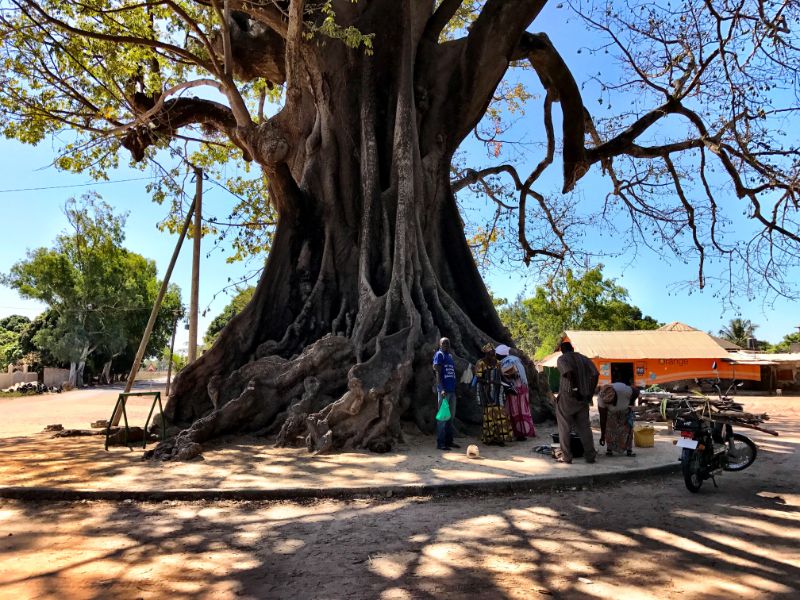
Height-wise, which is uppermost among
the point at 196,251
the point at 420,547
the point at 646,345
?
the point at 196,251

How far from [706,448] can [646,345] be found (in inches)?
950

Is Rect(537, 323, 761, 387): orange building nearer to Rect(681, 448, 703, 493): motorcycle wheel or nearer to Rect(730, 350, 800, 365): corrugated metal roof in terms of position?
Rect(730, 350, 800, 365): corrugated metal roof

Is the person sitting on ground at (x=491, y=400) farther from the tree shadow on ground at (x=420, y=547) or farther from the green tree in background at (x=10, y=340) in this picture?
the green tree in background at (x=10, y=340)

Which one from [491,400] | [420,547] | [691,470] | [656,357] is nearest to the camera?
[420,547]

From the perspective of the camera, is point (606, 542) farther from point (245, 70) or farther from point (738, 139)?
point (245, 70)

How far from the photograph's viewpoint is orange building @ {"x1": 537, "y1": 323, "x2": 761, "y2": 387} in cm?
2767

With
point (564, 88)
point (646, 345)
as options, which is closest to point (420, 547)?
point (564, 88)

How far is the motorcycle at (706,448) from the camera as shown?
585cm

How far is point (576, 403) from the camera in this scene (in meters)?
7.11

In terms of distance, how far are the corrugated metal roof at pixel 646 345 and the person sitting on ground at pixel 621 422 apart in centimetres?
2052

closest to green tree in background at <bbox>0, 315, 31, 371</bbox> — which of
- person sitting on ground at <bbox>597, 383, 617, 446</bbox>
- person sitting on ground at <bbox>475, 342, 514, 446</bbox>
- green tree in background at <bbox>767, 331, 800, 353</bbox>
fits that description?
Result: person sitting on ground at <bbox>475, 342, 514, 446</bbox>

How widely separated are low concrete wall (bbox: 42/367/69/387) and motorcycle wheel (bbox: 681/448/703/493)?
4219 centimetres

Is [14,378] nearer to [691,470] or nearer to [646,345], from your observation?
[646,345]

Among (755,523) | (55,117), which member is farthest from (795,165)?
(55,117)
